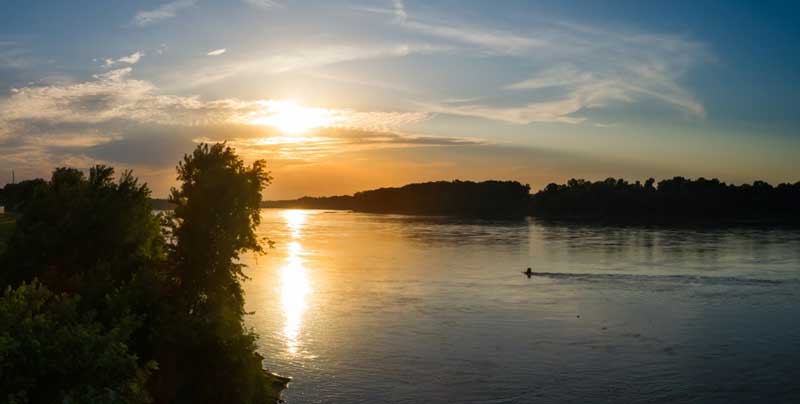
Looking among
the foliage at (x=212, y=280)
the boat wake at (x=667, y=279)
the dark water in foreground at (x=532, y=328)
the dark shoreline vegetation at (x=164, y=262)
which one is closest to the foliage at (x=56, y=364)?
the dark shoreline vegetation at (x=164, y=262)

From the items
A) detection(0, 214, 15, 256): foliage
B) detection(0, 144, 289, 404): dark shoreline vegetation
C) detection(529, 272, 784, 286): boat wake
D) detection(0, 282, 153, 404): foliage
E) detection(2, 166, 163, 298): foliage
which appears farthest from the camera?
detection(529, 272, 784, 286): boat wake

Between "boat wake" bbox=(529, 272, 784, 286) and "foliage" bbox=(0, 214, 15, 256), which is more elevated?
"foliage" bbox=(0, 214, 15, 256)

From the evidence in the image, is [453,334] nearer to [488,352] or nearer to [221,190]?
[488,352]

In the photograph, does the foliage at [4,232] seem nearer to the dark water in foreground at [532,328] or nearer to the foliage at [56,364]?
the foliage at [56,364]

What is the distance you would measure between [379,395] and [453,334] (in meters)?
15.4

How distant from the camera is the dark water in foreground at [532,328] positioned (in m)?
38.5

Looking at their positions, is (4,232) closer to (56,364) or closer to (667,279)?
(56,364)

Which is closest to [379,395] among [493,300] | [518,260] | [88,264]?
[88,264]

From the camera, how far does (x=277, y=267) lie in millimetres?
96062

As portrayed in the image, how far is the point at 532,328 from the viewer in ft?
174

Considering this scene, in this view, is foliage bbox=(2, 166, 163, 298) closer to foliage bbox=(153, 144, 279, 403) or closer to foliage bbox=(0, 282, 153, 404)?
foliage bbox=(153, 144, 279, 403)

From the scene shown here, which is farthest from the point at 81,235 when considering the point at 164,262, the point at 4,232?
the point at 4,232

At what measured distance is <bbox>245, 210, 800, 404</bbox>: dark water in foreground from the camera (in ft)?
126

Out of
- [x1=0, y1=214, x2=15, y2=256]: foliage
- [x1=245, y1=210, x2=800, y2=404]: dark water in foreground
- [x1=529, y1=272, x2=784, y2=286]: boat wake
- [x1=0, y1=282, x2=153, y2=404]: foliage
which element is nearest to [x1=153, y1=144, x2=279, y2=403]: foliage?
[x1=245, y1=210, x2=800, y2=404]: dark water in foreground
